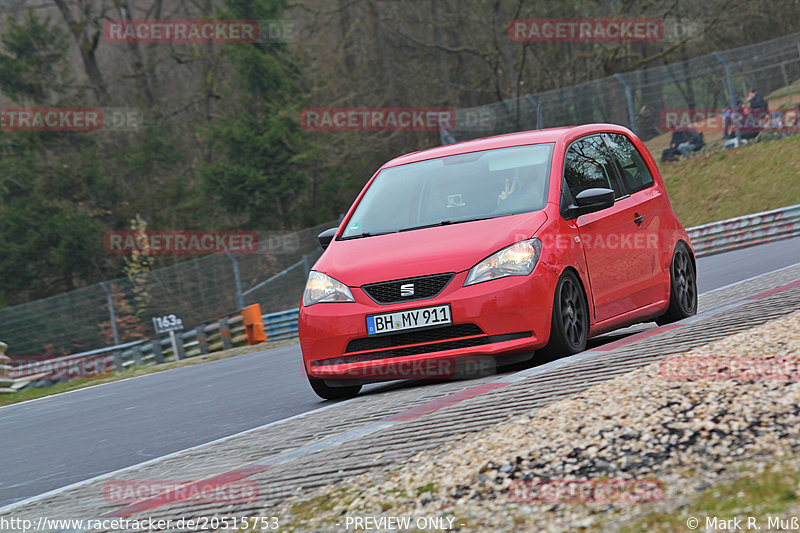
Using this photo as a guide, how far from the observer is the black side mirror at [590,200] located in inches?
306

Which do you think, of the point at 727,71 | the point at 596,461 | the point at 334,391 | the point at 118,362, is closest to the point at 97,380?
the point at 118,362

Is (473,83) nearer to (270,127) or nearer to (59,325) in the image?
(270,127)

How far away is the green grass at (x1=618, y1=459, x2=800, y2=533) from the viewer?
2.91m

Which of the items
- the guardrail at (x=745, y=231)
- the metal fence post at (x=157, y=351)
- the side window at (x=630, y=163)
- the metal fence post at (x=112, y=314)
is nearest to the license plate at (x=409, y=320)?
the side window at (x=630, y=163)

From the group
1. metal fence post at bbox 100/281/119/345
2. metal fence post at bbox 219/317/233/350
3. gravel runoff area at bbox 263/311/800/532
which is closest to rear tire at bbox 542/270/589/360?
gravel runoff area at bbox 263/311/800/532

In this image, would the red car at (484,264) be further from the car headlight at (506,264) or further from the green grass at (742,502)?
the green grass at (742,502)

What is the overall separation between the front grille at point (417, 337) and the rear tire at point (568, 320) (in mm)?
515

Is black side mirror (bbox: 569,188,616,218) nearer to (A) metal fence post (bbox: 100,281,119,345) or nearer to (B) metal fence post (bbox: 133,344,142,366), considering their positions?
(B) metal fence post (bbox: 133,344,142,366)

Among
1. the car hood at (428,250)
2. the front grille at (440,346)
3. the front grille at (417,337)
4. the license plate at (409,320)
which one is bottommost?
the front grille at (440,346)

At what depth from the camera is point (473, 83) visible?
148 ft

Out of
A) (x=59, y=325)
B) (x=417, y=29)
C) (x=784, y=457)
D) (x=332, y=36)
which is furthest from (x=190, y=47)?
(x=784, y=457)

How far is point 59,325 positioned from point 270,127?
15.7 metres

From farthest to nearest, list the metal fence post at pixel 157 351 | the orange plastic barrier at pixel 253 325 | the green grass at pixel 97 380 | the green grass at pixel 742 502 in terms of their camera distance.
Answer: the metal fence post at pixel 157 351
the orange plastic barrier at pixel 253 325
the green grass at pixel 97 380
the green grass at pixel 742 502

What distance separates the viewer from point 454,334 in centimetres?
715
